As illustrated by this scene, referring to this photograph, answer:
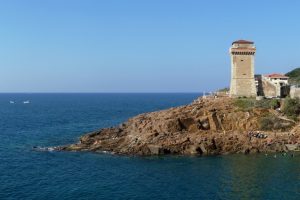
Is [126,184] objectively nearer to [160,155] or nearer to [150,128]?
[160,155]

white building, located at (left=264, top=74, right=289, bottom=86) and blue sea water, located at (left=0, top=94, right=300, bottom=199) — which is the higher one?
white building, located at (left=264, top=74, right=289, bottom=86)

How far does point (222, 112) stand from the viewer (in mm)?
68812

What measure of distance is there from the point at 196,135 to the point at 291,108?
57.5 ft

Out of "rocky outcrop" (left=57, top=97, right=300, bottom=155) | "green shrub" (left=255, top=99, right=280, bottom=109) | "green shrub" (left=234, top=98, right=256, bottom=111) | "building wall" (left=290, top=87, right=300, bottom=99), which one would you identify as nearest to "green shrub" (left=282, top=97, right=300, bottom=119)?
"green shrub" (left=255, top=99, right=280, bottom=109)

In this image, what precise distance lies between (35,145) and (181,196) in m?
36.4

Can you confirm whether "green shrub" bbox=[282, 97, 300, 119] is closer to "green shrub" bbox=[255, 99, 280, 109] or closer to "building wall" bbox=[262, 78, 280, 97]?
"green shrub" bbox=[255, 99, 280, 109]

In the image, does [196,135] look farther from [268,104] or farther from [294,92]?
[294,92]

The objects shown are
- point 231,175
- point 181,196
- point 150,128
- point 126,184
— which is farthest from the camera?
point 150,128

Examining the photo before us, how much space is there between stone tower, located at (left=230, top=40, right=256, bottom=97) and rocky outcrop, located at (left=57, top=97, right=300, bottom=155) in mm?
6400

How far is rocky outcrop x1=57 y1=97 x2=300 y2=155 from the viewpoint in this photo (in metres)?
60.6

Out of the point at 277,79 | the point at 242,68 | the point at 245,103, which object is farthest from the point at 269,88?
the point at 245,103

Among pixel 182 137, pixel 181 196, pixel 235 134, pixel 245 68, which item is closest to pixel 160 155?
pixel 182 137

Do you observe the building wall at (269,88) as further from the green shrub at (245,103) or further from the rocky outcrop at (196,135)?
the rocky outcrop at (196,135)

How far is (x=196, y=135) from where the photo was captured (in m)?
63.0
